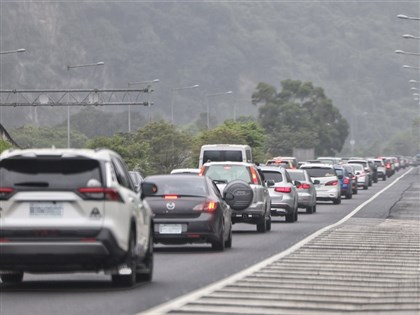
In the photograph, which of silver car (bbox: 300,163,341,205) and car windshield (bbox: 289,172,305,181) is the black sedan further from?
silver car (bbox: 300,163,341,205)

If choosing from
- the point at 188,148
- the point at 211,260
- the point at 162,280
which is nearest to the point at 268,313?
the point at 162,280

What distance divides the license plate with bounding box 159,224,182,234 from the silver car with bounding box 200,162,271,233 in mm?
7130

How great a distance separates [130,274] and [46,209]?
165cm

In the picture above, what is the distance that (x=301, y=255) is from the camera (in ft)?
86.9

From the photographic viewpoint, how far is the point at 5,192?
18516 millimetres

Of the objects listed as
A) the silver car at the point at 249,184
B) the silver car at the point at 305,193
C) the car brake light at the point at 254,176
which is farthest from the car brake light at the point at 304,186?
the car brake light at the point at 254,176

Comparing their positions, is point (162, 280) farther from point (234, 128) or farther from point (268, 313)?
point (234, 128)

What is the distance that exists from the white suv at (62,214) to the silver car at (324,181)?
134 feet

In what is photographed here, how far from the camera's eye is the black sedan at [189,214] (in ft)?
91.1

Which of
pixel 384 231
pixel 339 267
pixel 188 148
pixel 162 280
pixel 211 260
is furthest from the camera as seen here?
pixel 188 148

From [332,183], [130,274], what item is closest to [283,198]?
[332,183]

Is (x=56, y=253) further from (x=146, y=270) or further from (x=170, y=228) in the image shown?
Answer: (x=170, y=228)

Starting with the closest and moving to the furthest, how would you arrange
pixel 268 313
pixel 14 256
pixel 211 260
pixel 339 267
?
1. pixel 268 313
2. pixel 14 256
3. pixel 339 267
4. pixel 211 260

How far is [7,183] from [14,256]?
3.29ft
